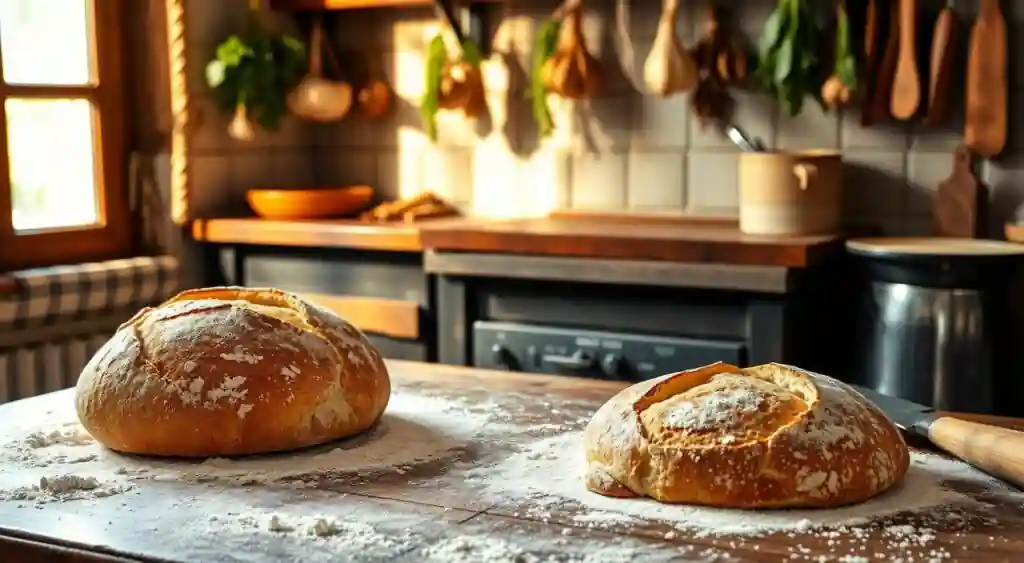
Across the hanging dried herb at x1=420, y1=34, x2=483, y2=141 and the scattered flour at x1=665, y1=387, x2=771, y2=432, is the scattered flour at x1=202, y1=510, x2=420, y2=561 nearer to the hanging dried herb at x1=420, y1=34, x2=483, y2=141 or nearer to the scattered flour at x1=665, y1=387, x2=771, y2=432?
the scattered flour at x1=665, y1=387, x2=771, y2=432

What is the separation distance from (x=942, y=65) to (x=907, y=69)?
2.6 inches

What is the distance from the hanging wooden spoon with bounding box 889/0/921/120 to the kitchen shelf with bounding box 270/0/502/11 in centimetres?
99

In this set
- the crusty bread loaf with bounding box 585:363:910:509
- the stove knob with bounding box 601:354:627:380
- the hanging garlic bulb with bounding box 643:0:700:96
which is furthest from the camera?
the hanging garlic bulb with bounding box 643:0:700:96

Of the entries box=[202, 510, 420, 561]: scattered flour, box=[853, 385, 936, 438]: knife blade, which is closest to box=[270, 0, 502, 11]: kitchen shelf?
Answer: box=[853, 385, 936, 438]: knife blade

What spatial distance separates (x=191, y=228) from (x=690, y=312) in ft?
4.18

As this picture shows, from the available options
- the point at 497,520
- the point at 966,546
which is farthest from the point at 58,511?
the point at 966,546

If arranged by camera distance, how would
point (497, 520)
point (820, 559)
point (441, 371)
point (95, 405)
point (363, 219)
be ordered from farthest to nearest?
point (363, 219) < point (441, 371) < point (95, 405) < point (497, 520) < point (820, 559)

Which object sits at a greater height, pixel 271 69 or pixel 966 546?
pixel 271 69

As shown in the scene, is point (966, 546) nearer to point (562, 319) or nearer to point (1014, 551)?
point (1014, 551)

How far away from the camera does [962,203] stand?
2.42 meters

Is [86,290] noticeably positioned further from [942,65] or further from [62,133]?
[942,65]

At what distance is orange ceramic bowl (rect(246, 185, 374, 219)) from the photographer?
2.92 meters

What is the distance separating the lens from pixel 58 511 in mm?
1054

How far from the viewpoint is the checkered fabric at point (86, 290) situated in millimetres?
2443
